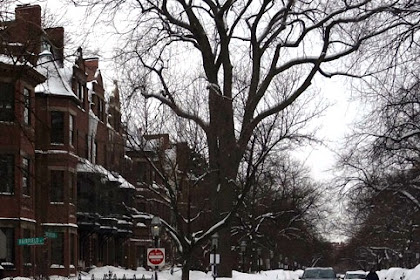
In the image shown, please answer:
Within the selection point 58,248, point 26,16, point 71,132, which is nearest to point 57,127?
point 71,132

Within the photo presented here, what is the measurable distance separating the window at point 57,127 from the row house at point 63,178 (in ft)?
0.20

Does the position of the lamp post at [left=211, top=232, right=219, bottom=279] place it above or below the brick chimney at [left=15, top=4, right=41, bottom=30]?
below

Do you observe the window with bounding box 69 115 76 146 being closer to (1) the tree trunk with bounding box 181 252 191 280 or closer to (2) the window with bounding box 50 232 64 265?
(2) the window with bounding box 50 232 64 265

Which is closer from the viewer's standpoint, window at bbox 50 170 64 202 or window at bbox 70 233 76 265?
window at bbox 50 170 64 202

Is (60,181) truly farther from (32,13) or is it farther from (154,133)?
(32,13)

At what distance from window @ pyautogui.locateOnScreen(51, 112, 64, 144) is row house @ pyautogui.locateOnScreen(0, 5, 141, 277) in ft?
0.20

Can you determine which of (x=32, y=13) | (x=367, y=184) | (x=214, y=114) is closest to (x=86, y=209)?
(x=367, y=184)

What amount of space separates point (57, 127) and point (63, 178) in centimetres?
310

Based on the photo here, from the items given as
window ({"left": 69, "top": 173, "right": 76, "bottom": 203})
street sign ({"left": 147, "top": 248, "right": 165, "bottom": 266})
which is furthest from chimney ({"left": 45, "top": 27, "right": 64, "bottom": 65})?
window ({"left": 69, "top": 173, "right": 76, "bottom": 203})

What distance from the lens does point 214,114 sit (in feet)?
111

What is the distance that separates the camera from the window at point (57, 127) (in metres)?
48.9

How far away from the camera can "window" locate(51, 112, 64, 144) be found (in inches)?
1927

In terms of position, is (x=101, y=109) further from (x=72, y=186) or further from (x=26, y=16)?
(x=26, y=16)

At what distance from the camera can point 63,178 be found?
49.0 m
